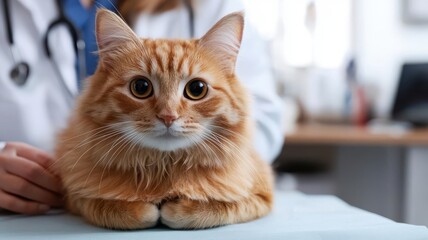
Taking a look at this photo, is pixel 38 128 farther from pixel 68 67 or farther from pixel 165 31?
pixel 165 31

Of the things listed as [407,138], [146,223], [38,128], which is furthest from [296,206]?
[407,138]

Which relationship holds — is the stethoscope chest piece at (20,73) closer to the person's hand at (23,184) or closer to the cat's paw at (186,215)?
the person's hand at (23,184)

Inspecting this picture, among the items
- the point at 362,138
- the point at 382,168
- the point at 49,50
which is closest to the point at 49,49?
the point at 49,50

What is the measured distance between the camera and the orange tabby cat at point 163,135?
26.4 inches

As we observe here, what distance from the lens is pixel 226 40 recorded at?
28.7 inches

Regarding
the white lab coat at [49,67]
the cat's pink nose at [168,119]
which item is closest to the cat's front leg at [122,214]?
the cat's pink nose at [168,119]

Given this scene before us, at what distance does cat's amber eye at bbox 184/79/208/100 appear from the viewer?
2.26ft

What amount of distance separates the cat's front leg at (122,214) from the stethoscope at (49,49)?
39 centimetres

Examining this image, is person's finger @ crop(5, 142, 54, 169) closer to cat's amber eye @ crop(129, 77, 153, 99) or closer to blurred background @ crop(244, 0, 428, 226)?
cat's amber eye @ crop(129, 77, 153, 99)

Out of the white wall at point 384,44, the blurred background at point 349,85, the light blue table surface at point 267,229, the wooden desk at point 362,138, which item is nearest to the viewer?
the light blue table surface at point 267,229

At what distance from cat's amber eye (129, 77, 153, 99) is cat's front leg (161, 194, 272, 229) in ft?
0.49

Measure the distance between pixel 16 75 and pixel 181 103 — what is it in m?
0.50

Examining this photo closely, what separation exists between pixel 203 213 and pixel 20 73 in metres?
0.54

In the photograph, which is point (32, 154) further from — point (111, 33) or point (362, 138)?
point (362, 138)
